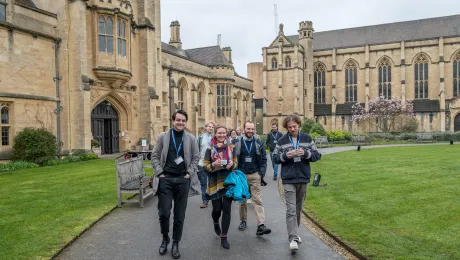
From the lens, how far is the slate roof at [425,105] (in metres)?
50.8

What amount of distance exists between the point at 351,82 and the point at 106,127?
4199cm

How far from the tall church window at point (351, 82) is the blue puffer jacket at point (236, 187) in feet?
177

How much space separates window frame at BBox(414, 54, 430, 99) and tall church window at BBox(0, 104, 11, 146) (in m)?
51.0

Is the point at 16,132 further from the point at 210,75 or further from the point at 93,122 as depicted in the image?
the point at 210,75

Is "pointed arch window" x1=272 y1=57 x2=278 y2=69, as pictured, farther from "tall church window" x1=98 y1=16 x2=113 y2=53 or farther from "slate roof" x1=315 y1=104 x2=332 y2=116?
"tall church window" x1=98 y1=16 x2=113 y2=53

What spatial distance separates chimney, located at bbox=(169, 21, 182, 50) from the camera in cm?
4938

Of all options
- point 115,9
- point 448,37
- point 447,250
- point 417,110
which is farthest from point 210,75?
point 447,250

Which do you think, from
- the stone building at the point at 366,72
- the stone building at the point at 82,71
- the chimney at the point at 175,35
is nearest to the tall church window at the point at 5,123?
the stone building at the point at 82,71

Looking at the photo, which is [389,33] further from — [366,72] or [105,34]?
[105,34]

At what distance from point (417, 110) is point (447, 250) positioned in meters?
51.2

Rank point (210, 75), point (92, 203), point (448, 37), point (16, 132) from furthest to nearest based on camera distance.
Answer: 1. point (448, 37)
2. point (210, 75)
3. point (16, 132)
4. point (92, 203)

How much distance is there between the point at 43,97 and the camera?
1998 cm

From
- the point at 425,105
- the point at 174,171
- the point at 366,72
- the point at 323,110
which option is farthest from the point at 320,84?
the point at 174,171

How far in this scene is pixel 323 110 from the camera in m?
57.8
